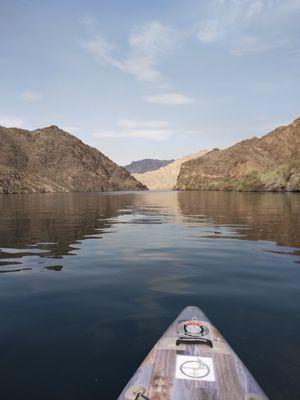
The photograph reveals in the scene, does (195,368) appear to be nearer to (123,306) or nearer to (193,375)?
(193,375)

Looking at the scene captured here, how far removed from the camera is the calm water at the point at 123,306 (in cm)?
561

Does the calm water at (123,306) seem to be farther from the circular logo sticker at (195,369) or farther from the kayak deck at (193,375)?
the circular logo sticker at (195,369)

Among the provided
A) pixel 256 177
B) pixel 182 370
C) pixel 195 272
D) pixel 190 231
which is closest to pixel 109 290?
pixel 195 272

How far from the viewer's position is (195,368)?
4785 millimetres

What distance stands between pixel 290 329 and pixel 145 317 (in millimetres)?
3012

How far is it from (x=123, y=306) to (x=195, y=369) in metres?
4.11

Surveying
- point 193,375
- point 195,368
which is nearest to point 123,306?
point 195,368

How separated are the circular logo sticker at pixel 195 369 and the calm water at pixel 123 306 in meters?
1.11

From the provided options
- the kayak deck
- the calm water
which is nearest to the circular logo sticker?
the kayak deck

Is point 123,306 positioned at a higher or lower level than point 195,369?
lower

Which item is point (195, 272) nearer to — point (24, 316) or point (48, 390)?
point (24, 316)

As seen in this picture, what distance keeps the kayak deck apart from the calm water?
2.57 ft

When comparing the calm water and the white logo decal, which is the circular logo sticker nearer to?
the white logo decal

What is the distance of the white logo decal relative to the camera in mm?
4582
